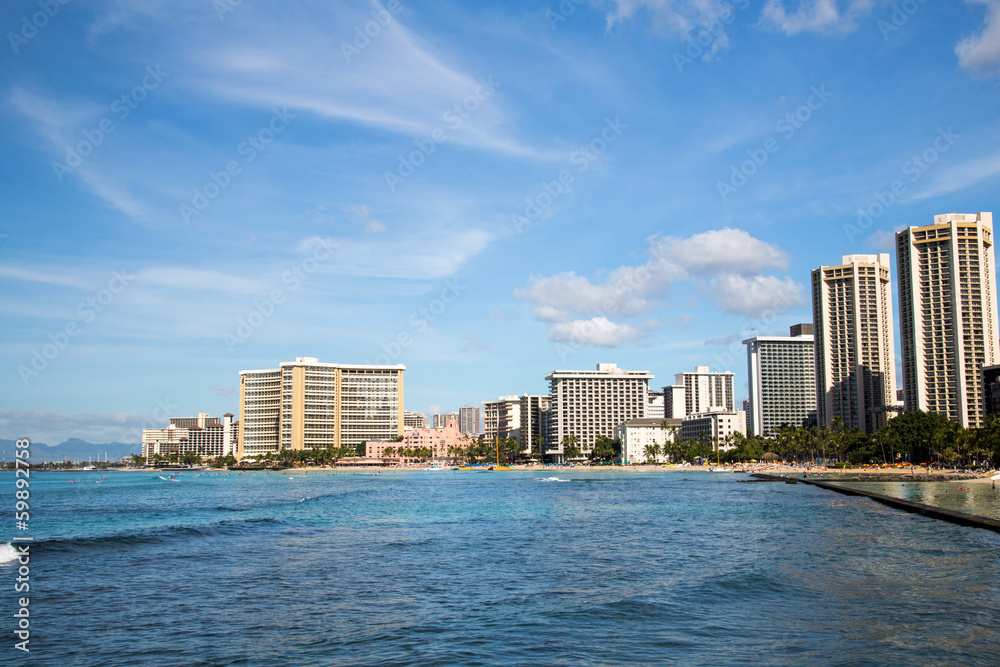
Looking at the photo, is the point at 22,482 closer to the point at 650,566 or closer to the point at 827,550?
the point at 650,566

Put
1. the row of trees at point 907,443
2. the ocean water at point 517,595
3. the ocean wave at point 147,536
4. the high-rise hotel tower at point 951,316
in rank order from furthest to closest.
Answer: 1. the high-rise hotel tower at point 951,316
2. the row of trees at point 907,443
3. the ocean wave at point 147,536
4. the ocean water at point 517,595

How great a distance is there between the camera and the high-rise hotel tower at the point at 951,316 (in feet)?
584

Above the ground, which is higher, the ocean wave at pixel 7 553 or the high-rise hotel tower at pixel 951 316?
the high-rise hotel tower at pixel 951 316

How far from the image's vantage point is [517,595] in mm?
23047

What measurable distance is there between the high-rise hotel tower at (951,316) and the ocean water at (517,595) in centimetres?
16030

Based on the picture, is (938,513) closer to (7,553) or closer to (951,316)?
(7,553)

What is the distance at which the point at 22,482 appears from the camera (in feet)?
64.5

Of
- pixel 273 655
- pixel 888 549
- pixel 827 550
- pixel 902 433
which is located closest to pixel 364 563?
pixel 273 655

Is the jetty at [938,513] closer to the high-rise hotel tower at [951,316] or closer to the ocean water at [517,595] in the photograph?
the ocean water at [517,595]

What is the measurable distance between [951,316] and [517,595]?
19235 cm

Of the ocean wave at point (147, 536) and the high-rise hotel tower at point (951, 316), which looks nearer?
the ocean wave at point (147, 536)

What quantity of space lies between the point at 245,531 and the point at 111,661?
2892cm

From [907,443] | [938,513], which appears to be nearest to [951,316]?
[907,443]

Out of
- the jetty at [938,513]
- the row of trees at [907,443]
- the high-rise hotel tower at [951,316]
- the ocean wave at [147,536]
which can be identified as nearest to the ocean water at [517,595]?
the ocean wave at [147,536]
